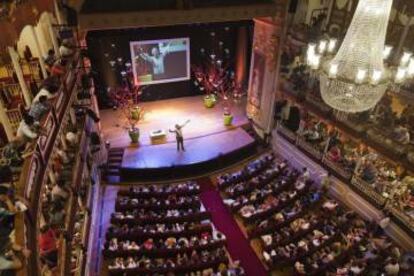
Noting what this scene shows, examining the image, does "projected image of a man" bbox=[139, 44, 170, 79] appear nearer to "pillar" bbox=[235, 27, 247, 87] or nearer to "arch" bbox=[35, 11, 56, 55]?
"pillar" bbox=[235, 27, 247, 87]

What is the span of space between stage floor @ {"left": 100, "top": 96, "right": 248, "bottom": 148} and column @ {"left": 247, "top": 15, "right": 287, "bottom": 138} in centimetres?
120

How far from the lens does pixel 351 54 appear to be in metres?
7.09

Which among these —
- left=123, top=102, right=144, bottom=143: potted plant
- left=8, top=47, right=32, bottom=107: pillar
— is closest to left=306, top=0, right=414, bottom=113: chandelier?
left=8, top=47, right=32, bottom=107: pillar

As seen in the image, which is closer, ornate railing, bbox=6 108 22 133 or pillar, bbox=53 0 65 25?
ornate railing, bbox=6 108 22 133

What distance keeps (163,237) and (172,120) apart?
312 inches

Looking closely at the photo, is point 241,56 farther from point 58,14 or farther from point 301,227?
point 301,227

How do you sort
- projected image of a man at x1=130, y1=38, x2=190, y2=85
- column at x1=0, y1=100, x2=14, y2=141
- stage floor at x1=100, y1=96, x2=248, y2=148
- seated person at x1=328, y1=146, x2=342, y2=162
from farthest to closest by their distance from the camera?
projected image of a man at x1=130, y1=38, x2=190, y2=85, stage floor at x1=100, y1=96, x2=248, y2=148, seated person at x1=328, y1=146, x2=342, y2=162, column at x1=0, y1=100, x2=14, y2=141

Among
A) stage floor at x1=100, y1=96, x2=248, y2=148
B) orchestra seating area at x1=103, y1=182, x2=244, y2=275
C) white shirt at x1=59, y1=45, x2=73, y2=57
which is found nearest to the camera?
white shirt at x1=59, y1=45, x2=73, y2=57

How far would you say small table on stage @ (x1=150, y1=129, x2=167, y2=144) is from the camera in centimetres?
1632

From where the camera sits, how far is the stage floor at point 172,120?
16734 millimetres

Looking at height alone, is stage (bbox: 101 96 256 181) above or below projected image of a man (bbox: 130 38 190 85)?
below

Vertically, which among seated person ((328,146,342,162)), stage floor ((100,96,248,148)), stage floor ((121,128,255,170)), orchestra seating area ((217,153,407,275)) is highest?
seated person ((328,146,342,162))

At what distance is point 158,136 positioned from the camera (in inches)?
644

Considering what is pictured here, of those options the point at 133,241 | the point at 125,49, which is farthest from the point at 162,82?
the point at 133,241
